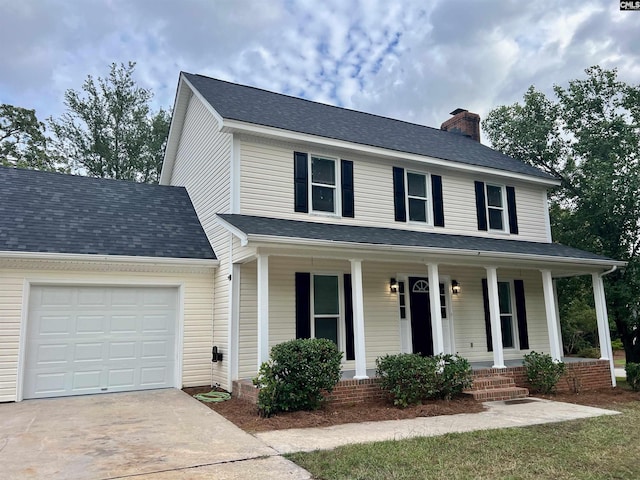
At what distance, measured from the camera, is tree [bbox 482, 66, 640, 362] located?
500 inches

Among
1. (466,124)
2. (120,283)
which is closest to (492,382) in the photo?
(120,283)

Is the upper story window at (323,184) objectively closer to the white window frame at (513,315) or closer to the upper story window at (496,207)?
the upper story window at (496,207)

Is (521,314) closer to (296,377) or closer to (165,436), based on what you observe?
(296,377)

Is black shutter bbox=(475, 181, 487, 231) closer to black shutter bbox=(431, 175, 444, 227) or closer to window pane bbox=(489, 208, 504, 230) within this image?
window pane bbox=(489, 208, 504, 230)

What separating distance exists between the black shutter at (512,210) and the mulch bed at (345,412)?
491cm

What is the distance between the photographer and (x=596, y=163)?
43.3 feet

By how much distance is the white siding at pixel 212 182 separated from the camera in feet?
30.1

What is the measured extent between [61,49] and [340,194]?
13636 mm

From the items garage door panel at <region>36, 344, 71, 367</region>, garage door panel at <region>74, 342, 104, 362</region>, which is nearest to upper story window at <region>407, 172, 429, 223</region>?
garage door panel at <region>74, 342, 104, 362</region>

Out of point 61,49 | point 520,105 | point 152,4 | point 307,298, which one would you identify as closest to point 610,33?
point 520,105

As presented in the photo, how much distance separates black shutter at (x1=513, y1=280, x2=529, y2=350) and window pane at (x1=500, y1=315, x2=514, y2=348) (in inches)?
8.8

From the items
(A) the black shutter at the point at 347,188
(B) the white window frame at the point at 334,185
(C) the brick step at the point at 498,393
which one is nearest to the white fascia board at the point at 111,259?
(B) the white window frame at the point at 334,185

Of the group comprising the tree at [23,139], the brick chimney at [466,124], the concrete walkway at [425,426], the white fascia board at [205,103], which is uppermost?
the tree at [23,139]

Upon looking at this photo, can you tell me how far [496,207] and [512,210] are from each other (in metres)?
0.51
